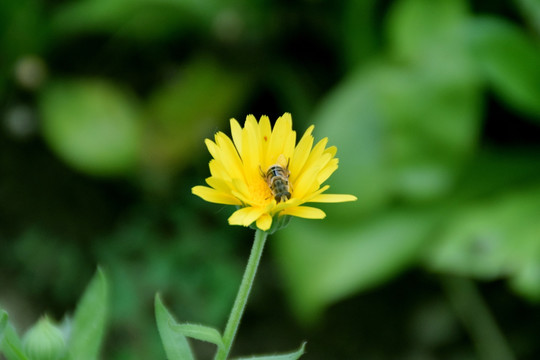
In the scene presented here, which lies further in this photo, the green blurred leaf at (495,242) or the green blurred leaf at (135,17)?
the green blurred leaf at (135,17)

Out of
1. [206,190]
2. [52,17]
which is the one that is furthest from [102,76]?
[206,190]

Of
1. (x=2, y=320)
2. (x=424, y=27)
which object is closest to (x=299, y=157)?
(x=2, y=320)

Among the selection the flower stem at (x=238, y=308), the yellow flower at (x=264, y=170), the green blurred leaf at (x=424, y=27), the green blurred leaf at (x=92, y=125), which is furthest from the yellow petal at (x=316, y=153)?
the green blurred leaf at (x=92, y=125)

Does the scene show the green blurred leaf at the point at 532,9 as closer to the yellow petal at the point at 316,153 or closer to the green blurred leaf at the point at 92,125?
the green blurred leaf at the point at 92,125

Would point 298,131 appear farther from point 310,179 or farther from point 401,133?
point 310,179

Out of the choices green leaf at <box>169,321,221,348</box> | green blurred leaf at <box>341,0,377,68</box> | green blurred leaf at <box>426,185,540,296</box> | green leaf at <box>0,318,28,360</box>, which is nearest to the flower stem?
green leaf at <box>169,321,221,348</box>

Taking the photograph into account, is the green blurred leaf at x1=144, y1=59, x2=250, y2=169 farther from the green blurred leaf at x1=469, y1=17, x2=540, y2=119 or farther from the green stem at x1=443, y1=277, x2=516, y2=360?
the green stem at x1=443, y1=277, x2=516, y2=360

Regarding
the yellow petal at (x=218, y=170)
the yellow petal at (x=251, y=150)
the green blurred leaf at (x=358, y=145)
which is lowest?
the yellow petal at (x=218, y=170)

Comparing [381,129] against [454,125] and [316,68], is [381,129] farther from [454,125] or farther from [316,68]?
[316,68]
